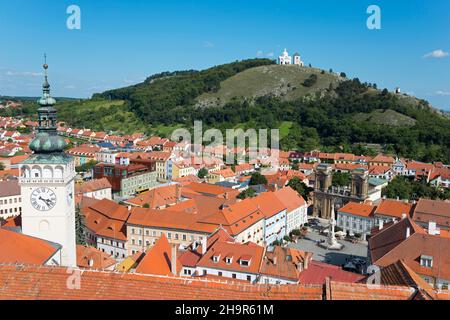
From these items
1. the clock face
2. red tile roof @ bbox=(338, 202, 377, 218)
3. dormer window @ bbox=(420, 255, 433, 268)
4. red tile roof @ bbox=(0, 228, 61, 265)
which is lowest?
red tile roof @ bbox=(338, 202, 377, 218)

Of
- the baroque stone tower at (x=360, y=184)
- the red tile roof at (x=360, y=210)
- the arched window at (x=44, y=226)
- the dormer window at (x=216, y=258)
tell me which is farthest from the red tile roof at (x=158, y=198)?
the arched window at (x=44, y=226)

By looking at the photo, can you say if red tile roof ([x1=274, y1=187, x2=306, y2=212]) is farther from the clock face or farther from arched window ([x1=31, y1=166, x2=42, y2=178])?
arched window ([x1=31, y1=166, x2=42, y2=178])

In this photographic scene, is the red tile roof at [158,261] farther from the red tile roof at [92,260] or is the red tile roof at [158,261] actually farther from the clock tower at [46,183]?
the clock tower at [46,183]

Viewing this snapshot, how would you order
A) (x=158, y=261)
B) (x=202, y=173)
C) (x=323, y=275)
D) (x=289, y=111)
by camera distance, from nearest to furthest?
(x=158, y=261) → (x=323, y=275) → (x=202, y=173) → (x=289, y=111)

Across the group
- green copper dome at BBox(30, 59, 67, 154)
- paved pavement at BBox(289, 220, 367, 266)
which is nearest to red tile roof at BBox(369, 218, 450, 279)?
paved pavement at BBox(289, 220, 367, 266)

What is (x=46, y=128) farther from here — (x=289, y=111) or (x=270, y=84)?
(x=270, y=84)

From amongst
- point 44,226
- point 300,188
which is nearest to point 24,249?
point 44,226
